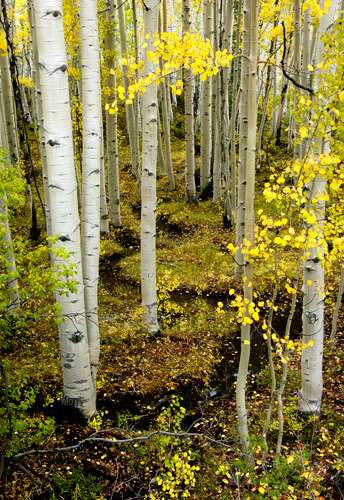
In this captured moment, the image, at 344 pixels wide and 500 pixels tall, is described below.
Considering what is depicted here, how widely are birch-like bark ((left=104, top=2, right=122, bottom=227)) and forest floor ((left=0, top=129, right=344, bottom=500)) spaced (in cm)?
208

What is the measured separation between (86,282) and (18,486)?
1.96 meters

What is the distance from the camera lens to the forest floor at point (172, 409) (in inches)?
126

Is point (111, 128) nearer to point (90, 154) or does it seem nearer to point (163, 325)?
point (163, 325)

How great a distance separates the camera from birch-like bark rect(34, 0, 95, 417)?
9.59 feet

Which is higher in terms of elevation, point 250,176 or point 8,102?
point 8,102

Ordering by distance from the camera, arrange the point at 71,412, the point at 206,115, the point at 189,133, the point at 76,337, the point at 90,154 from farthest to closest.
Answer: the point at 206,115
the point at 189,133
the point at 71,412
the point at 90,154
the point at 76,337

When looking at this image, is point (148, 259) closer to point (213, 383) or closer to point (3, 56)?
point (213, 383)

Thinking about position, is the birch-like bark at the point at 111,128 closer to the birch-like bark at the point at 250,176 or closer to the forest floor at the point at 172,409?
the forest floor at the point at 172,409

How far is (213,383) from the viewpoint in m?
5.29

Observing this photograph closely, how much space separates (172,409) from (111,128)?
7.51 meters

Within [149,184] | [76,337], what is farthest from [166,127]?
[76,337]

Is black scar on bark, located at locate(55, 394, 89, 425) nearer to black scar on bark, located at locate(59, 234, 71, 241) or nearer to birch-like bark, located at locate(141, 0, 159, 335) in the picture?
black scar on bark, located at locate(59, 234, 71, 241)

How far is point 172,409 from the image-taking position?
4676 mm

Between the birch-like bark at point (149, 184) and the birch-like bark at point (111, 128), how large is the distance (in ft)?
12.1
